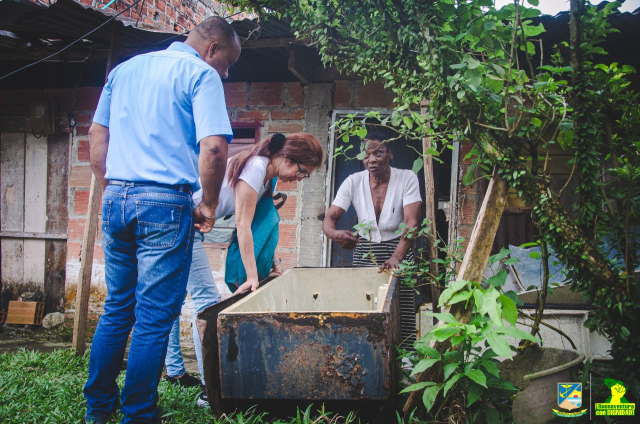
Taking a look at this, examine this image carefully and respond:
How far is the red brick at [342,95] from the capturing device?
4.55 m

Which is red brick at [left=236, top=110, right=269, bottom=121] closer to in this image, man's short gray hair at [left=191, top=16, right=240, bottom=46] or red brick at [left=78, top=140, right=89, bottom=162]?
red brick at [left=78, top=140, right=89, bottom=162]

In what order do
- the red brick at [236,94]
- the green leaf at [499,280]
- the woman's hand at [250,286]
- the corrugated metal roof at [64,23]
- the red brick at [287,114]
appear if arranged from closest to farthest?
1. the green leaf at [499,280]
2. the woman's hand at [250,286]
3. the corrugated metal roof at [64,23]
4. the red brick at [287,114]
5. the red brick at [236,94]

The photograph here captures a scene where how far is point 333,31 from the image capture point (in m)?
2.42

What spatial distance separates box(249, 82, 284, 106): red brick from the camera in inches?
186

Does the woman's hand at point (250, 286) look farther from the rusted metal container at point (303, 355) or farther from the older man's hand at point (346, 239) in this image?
the older man's hand at point (346, 239)

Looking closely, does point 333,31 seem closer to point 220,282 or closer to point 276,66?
point 276,66

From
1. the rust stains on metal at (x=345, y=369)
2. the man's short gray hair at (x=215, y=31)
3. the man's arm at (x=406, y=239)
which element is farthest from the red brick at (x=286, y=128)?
the rust stains on metal at (x=345, y=369)

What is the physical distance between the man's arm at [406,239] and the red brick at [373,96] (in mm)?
1361

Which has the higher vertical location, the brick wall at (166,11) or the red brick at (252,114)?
the brick wall at (166,11)

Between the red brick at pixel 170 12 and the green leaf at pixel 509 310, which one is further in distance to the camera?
the red brick at pixel 170 12

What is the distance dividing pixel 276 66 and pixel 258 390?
3.65 meters

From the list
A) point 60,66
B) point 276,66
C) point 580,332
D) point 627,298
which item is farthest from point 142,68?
point 60,66

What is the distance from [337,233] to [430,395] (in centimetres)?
207

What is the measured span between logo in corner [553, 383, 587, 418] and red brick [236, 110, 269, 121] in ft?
12.0
